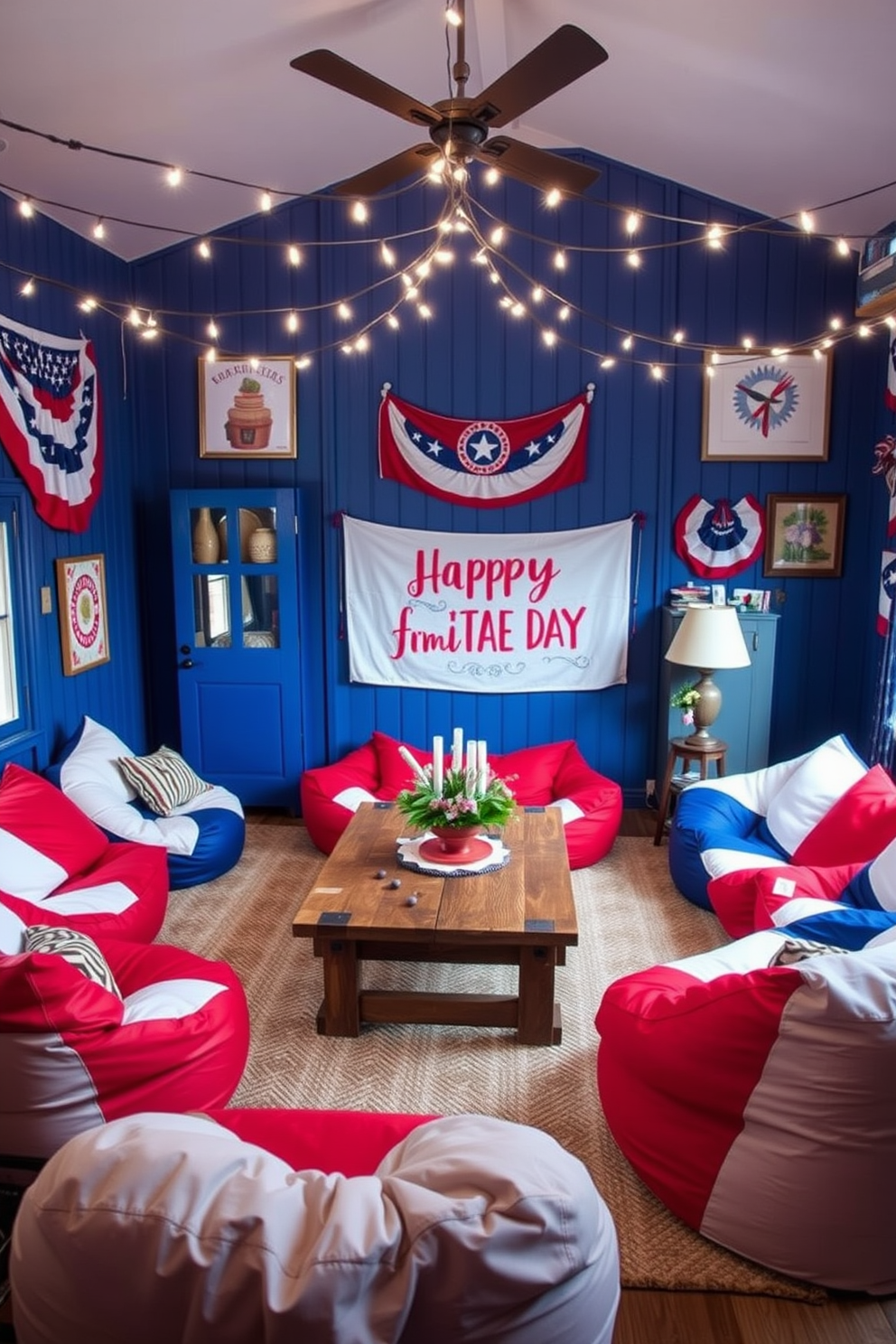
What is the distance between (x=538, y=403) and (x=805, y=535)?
1.71m

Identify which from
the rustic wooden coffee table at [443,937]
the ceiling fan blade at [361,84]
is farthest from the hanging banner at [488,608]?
the ceiling fan blade at [361,84]

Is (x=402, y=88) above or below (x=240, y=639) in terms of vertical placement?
above

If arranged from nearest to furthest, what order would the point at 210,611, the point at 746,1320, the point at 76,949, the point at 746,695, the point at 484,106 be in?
the point at 746,1320 → the point at 484,106 → the point at 76,949 → the point at 746,695 → the point at 210,611

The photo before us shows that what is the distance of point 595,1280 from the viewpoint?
1.32m

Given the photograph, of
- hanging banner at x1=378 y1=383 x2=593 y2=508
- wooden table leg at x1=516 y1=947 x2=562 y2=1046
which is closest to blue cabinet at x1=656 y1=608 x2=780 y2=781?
hanging banner at x1=378 y1=383 x2=593 y2=508

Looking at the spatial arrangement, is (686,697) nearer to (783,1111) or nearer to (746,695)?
(746,695)

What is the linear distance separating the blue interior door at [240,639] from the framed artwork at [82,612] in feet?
1.51

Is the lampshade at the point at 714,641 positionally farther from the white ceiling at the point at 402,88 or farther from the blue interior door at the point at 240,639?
the blue interior door at the point at 240,639

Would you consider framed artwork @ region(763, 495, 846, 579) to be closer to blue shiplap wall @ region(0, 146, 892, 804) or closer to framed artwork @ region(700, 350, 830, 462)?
blue shiplap wall @ region(0, 146, 892, 804)

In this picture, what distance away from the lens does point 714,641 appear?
16.1 feet

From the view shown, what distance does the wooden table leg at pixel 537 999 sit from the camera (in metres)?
3.35

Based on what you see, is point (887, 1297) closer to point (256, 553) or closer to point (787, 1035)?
point (787, 1035)

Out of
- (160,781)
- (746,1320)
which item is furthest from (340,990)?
(160,781)

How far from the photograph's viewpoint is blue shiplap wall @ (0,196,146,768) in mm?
4504
